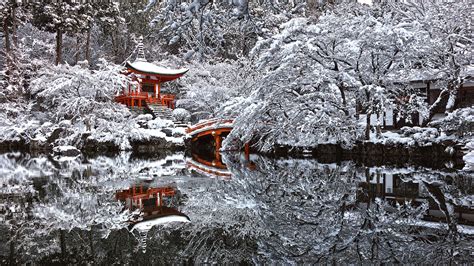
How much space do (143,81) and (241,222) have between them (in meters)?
26.3

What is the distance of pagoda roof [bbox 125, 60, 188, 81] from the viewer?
93.4 feet

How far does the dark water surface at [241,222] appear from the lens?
368 centimetres

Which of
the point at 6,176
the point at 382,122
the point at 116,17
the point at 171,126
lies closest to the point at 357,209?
the point at 6,176

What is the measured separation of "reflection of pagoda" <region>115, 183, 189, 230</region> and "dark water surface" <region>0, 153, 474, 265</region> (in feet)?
0.06

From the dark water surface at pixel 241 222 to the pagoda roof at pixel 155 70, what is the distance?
794 inches

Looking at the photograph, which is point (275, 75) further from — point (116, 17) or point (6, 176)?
point (116, 17)

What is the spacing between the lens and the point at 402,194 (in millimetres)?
7160

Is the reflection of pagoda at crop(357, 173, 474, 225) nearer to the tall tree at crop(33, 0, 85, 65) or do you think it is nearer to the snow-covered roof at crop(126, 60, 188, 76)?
the snow-covered roof at crop(126, 60, 188, 76)

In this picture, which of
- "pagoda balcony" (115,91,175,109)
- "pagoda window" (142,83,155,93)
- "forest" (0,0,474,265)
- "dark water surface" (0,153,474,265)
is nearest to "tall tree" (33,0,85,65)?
"forest" (0,0,474,265)

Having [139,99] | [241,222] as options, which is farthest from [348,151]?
[139,99]

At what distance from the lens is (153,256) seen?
11.9 feet

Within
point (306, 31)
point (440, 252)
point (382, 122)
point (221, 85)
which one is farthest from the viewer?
point (221, 85)

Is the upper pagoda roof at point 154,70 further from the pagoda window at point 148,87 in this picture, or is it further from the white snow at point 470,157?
the white snow at point 470,157

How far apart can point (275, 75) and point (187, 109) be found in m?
16.6
